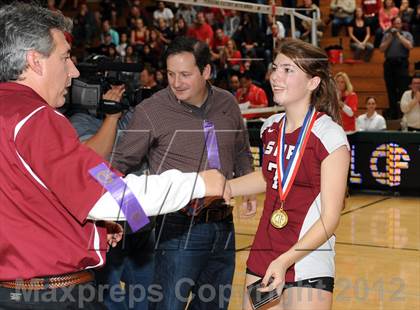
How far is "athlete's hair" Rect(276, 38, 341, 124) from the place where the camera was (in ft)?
12.5

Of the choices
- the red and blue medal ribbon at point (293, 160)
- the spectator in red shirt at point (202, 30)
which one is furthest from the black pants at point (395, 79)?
the red and blue medal ribbon at point (293, 160)

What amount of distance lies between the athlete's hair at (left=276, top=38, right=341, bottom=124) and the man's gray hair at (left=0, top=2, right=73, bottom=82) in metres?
1.37

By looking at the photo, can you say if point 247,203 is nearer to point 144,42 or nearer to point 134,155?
point 134,155

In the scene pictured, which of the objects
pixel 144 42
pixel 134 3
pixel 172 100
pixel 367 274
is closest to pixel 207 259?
pixel 172 100

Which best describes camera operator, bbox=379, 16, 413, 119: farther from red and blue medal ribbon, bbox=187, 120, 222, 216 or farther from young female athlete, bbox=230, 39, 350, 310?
young female athlete, bbox=230, 39, 350, 310

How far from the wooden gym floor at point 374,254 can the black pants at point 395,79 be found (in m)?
4.57

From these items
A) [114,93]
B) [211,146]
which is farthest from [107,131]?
[211,146]

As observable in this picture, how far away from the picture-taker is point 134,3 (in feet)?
74.3

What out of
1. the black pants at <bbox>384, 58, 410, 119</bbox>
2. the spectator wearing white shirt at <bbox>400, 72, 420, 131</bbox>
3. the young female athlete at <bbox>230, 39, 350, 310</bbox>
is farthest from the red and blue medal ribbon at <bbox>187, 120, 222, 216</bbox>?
the black pants at <bbox>384, 58, 410, 119</bbox>

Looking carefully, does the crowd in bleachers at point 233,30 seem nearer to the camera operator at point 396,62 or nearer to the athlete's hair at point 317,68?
the camera operator at point 396,62

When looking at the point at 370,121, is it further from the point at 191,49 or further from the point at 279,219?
the point at 279,219

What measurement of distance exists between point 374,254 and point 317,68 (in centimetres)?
510

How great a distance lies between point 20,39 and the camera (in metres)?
2.83

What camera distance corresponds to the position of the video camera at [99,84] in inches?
173
